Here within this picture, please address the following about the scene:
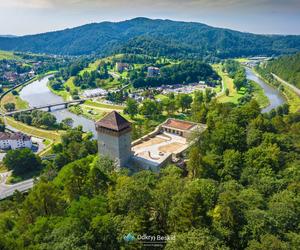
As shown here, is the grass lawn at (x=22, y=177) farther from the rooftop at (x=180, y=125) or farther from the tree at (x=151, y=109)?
the tree at (x=151, y=109)

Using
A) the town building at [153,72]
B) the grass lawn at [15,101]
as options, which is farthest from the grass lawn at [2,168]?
the town building at [153,72]

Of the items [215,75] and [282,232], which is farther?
[215,75]

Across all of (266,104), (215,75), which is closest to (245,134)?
(266,104)

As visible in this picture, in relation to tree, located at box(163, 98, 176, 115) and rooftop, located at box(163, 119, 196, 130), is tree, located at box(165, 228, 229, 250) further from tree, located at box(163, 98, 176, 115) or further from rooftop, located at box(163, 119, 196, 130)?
tree, located at box(163, 98, 176, 115)

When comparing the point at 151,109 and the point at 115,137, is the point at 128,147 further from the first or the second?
the point at 151,109

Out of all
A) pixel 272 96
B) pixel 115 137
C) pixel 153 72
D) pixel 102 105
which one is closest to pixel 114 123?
pixel 115 137

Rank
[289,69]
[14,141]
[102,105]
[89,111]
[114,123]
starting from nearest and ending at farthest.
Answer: [114,123] < [14,141] < [89,111] < [102,105] < [289,69]

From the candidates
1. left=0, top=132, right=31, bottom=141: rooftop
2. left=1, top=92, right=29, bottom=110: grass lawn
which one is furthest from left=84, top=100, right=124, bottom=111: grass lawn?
left=0, top=132, right=31, bottom=141: rooftop

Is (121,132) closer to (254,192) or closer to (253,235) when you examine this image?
(254,192)
